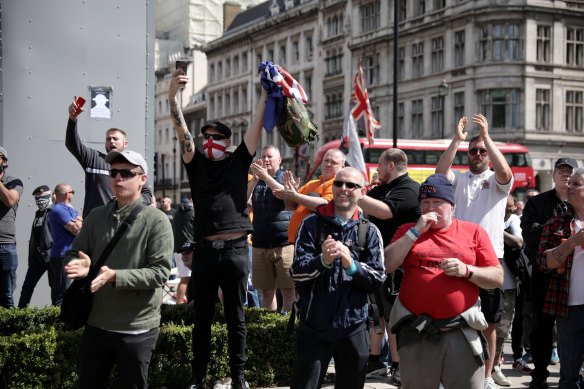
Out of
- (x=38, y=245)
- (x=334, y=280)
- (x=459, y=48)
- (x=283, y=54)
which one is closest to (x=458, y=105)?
(x=459, y=48)

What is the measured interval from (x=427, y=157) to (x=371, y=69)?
16.7 m

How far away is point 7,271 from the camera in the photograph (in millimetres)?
7996

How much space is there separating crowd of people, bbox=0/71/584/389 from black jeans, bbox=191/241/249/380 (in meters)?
0.01

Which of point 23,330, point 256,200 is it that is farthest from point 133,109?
point 23,330

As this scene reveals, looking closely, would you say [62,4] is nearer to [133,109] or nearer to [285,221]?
[133,109]

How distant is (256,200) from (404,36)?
41411mm

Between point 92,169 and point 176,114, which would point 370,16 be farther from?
point 176,114

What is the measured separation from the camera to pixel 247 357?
697cm

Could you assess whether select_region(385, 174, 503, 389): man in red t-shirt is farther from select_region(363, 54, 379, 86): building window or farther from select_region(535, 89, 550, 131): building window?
select_region(363, 54, 379, 86): building window

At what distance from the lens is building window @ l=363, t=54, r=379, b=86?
50375 millimetres

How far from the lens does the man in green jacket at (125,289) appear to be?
451cm

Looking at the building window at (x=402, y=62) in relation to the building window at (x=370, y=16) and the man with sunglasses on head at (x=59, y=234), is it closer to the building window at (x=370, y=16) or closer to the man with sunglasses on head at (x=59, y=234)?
the building window at (x=370, y=16)

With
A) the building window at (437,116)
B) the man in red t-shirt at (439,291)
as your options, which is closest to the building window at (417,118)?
the building window at (437,116)

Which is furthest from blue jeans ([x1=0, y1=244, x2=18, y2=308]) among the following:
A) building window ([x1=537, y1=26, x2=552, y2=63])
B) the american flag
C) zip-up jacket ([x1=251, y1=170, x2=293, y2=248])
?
building window ([x1=537, y1=26, x2=552, y2=63])
